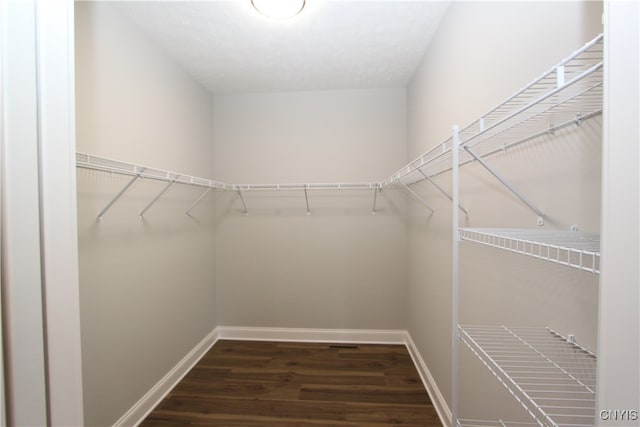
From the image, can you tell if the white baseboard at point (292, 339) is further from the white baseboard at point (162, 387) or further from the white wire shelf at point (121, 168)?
the white wire shelf at point (121, 168)

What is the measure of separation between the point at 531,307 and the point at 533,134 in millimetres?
598

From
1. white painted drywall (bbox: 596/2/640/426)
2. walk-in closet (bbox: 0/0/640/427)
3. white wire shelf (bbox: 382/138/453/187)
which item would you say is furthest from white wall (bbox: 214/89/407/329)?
white painted drywall (bbox: 596/2/640/426)

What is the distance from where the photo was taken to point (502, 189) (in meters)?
1.01

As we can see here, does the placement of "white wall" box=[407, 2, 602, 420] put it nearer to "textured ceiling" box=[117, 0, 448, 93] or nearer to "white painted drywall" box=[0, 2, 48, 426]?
"textured ceiling" box=[117, 0, 448, 93]

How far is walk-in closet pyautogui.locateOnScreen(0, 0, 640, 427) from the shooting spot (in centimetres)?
53

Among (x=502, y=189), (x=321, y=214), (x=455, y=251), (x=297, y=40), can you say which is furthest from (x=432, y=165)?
(x=297, y=40)

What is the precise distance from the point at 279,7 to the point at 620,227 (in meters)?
1.69

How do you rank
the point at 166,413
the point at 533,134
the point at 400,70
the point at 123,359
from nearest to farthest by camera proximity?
the point at 533,134 < the point at 123,359 < the point at 166,413 < the point at 400,70

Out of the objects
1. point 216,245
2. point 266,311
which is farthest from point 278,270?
point 216,245

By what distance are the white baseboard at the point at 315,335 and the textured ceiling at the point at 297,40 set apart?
7.96ft

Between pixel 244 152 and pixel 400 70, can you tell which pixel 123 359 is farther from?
pixel 400 70

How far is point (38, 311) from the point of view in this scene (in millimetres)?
556

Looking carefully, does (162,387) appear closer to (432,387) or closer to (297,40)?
(432,387)

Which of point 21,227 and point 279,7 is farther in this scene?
point 279,7
